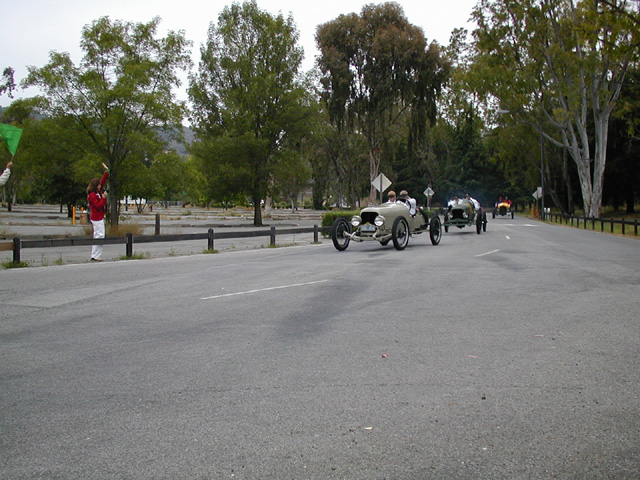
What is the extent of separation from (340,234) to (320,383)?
13439 millimetres

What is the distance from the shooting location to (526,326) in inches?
275

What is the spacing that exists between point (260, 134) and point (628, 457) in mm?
41000

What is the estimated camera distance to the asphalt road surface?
343 cm

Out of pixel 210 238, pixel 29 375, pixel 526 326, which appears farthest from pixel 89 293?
pixel 210 238

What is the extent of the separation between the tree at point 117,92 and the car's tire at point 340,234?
43.2 feet

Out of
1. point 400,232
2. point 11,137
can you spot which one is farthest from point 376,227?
point 11,137

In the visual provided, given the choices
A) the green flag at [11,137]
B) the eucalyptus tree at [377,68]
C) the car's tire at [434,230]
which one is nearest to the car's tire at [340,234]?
the car's tire at [434,230]

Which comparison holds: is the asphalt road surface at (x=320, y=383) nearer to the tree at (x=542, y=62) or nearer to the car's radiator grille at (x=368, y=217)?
the car's radiator grille at (x=368, y=217)

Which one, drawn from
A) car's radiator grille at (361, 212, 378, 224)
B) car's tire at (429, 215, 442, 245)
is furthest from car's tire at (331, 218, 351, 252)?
car's tire at (429, 215, 442, 245)

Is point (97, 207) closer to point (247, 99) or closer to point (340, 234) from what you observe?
point (340, 234)

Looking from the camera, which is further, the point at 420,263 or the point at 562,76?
the point at 562,76

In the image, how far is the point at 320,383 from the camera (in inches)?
188

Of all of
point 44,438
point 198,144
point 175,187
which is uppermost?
point 198,144

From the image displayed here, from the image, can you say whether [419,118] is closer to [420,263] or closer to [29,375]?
[420,263]
